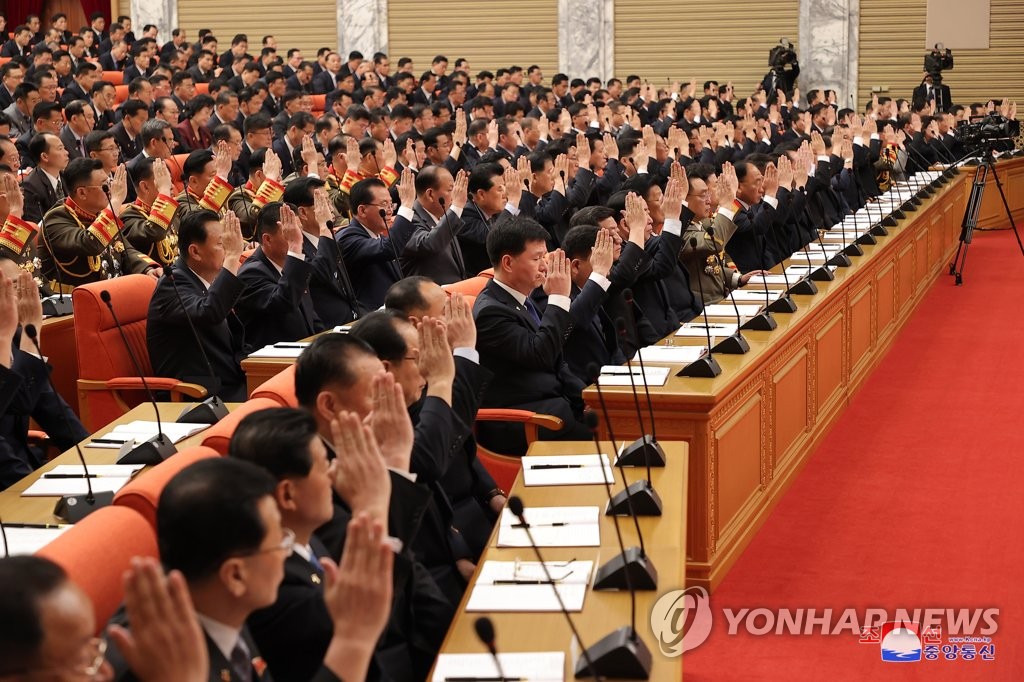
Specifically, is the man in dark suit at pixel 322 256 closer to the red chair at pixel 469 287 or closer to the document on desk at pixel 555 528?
the red chair at pixel 469 287

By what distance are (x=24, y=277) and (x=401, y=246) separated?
2991 millimetres

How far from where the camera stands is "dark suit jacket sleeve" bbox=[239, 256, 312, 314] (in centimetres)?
506

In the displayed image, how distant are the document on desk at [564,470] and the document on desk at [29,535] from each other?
117cm

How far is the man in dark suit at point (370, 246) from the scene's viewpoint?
6.19 m

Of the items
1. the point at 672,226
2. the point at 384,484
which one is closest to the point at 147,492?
the point at 384,484

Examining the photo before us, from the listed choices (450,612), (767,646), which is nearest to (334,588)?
(450,612)

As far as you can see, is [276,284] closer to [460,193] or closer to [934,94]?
[460,193]

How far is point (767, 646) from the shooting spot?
365cm

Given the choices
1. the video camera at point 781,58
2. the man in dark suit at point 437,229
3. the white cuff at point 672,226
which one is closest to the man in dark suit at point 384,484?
the white cuff at point 672,226

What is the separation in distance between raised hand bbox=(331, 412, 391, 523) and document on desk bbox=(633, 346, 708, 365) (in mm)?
2193

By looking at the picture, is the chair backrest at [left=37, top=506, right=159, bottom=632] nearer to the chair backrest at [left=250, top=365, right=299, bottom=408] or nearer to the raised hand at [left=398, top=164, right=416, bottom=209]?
the chair backrest at [left=250, top=365, right=299, bottom=408]

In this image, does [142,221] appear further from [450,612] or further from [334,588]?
[334,588]

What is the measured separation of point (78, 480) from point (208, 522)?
1490mm

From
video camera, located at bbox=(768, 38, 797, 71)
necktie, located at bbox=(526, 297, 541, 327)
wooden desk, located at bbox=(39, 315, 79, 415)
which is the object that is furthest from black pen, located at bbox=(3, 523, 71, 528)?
video camera, located at bbox=(768, 38, 797, 71)
